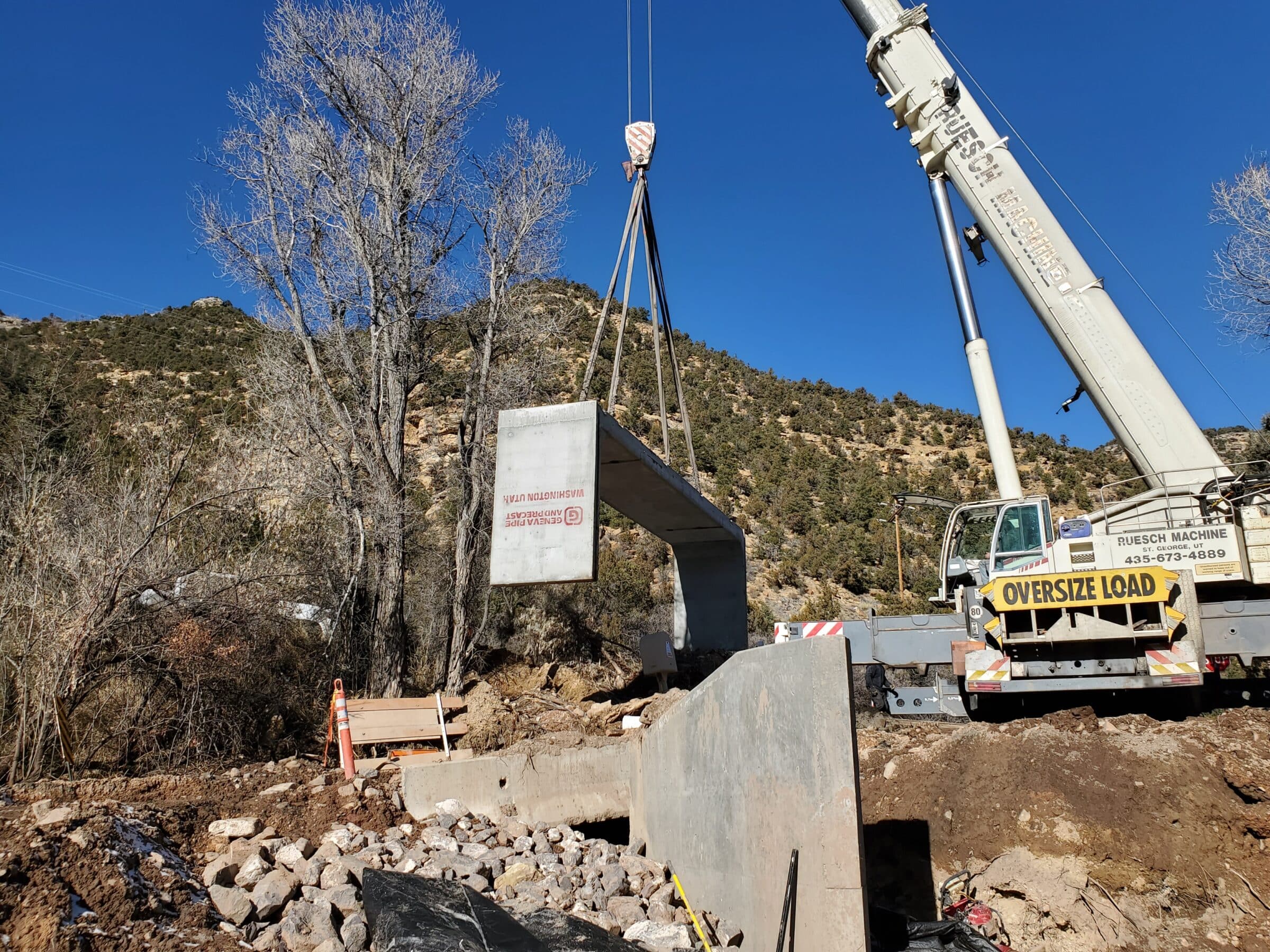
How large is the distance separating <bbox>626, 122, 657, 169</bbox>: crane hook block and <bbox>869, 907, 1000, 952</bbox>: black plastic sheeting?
376 inches

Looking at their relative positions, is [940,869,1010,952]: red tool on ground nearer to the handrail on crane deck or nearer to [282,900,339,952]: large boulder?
[282,900,339,952]: large boulder

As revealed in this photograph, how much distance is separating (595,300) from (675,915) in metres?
47.8

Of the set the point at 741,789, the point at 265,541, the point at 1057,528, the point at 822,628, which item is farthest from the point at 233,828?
the point at 1057,528

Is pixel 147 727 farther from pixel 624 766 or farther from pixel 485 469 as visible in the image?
pixel 485 469

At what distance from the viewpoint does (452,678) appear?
1351cm

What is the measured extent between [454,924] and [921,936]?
3.58 m

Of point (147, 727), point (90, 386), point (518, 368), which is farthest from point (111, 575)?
point (90, 386)

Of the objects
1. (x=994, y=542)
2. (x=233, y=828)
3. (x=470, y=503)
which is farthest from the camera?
(x=470, y=503)

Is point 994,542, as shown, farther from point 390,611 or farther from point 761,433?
point 761,433

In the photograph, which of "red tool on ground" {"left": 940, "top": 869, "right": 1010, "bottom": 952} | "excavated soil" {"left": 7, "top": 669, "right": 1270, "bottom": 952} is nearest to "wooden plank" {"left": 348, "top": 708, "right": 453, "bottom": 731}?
"excavated soil" {"left": 7, "top": 669, "right": 1270, "bottom": 952}

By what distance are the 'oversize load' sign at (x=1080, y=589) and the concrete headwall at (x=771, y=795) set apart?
4.94m

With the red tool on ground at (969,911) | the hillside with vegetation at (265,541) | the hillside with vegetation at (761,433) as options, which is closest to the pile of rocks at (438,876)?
the red tool on ground at (969,911)

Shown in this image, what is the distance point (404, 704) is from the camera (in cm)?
1048

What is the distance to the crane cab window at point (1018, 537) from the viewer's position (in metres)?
11.7
